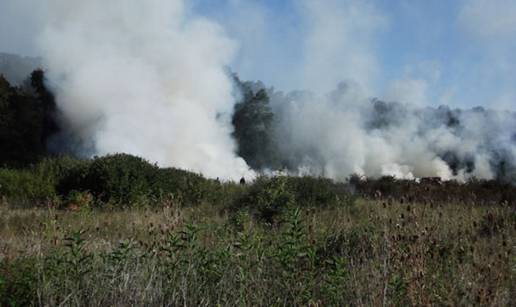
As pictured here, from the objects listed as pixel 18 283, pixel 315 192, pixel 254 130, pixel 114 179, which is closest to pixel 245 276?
pixel 18 283

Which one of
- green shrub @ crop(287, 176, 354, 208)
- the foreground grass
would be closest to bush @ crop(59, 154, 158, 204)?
green shrub @ crop(287, 176, 354, 208)

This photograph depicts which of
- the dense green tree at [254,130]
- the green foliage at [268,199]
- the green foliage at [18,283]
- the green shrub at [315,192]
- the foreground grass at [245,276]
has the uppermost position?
the dense green tree at [254,130]

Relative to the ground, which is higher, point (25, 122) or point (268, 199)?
point (25, 122)

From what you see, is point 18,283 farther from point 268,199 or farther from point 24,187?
point 24,187

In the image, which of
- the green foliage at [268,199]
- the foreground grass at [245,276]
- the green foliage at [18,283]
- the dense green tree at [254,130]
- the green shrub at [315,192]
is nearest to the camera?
the foreground grass at [245,276]

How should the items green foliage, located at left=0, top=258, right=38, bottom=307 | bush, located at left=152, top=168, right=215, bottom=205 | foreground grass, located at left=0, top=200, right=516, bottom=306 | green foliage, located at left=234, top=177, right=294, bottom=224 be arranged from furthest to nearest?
bush, located at left=152, top=168, right=215, bottom=205 → green foliage, located at left=234, top=177, right=294, bottom=224 → green foliage, located at left=0, top=258, right=38, bottom=307 → foreground grass, located at left=0, top=200, right=516, bottom=306

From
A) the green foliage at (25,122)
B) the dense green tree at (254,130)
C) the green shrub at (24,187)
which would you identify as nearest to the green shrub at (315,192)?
the green shrub at (24,187)

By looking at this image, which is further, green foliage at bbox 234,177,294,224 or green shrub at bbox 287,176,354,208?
green shrub at bbox 287,176,354,208

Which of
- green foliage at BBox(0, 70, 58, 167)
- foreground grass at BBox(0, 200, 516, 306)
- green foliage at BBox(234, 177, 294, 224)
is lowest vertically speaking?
foreground grass at BBox(0, 200, 516, 306)

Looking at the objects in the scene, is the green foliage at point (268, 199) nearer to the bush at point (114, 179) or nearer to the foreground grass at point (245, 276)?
the bush at point (114, 179)

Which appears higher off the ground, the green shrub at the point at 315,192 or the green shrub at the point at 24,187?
the green shrub at the point at 315,192

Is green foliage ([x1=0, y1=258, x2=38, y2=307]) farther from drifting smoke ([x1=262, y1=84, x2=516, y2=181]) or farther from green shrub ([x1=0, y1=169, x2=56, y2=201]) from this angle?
drifting smoke ([x1=262, y1=84, x2=516, y2=181])

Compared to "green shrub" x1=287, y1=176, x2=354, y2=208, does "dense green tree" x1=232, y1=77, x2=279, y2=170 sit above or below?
above

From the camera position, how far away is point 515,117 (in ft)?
102
